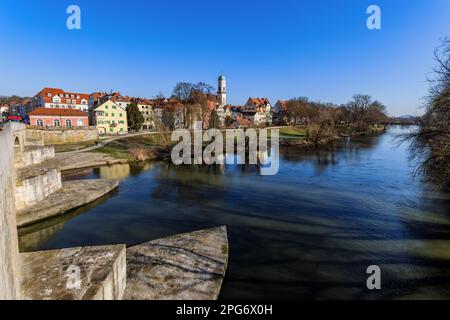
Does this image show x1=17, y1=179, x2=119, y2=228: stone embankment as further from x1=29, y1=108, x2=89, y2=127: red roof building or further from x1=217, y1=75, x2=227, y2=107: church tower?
x1=217, y1=75, x2=227, y2=107: church tower

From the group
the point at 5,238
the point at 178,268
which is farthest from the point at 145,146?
the point at 5,238

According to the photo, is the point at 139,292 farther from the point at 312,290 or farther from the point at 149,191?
the point at 149,191

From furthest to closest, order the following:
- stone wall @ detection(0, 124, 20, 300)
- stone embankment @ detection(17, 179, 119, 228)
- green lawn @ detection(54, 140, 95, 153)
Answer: green lawn @ detection(54, 140, 95, 153) → stone embankment @ detection(17, 179, 119, 228) → stone wall @ detection(0, 124, 20, 300)

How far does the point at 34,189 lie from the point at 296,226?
48.4 feet

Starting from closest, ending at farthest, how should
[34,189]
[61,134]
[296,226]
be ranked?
[296,226]
[34,189]
[61,134]

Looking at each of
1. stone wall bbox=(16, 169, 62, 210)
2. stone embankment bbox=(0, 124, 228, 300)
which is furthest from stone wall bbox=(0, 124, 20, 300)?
stone wall bbox=(16, 169, 62, 210)

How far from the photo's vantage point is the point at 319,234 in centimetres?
1220

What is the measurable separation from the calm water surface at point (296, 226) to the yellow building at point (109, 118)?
100ft

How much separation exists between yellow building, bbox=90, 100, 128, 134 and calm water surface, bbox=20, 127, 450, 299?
100 feet

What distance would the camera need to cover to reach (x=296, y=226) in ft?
43.2

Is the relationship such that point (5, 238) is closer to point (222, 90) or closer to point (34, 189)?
point (34, 189)

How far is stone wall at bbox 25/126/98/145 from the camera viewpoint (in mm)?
36469

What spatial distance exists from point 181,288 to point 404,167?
28836 mm
